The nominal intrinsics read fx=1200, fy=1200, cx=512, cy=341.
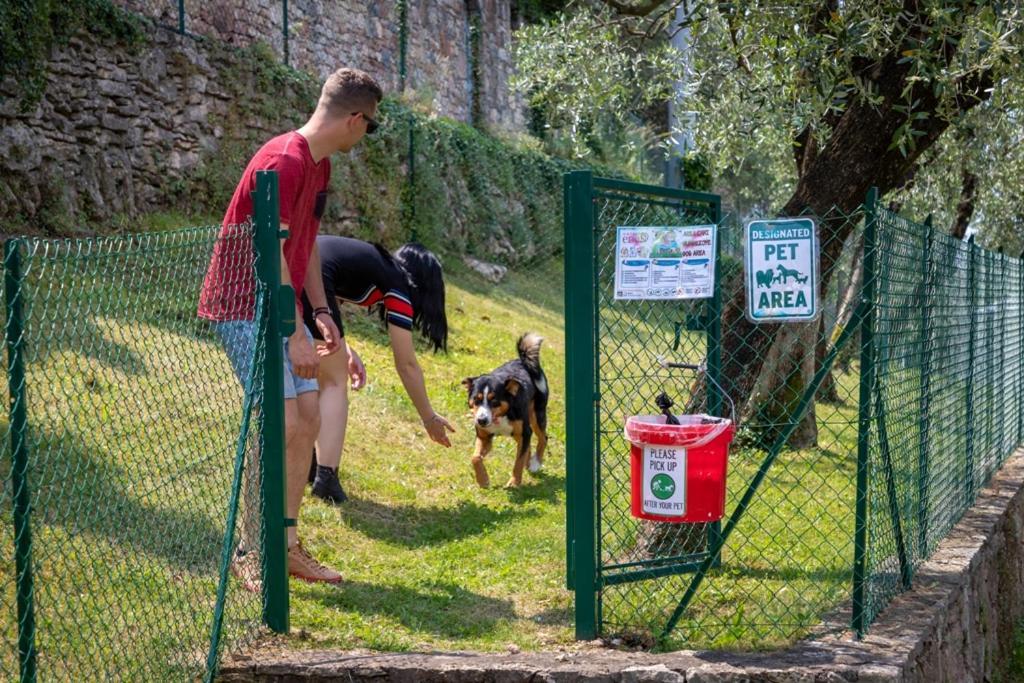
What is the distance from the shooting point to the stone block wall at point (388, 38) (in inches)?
547

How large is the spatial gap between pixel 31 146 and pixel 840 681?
27.8 feet

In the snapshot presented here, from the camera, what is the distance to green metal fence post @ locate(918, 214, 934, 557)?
545 centimetres

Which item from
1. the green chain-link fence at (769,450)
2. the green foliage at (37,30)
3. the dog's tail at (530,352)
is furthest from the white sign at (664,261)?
the green foliage at (37,30)

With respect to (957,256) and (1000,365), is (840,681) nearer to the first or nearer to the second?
(957,256)

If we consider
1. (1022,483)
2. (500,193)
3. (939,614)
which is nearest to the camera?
(939,614)

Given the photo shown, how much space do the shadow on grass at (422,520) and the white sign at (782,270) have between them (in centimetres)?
263

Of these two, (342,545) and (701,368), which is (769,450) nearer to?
(701,368)

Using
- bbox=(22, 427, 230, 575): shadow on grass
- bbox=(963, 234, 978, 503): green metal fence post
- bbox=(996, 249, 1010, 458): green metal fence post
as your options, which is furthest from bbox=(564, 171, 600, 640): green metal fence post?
bbox=(996, 249, 1010, 458): green metal fence post

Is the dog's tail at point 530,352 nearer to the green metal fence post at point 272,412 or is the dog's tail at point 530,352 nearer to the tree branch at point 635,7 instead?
the tree branch at point 635,7

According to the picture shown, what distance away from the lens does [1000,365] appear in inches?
347

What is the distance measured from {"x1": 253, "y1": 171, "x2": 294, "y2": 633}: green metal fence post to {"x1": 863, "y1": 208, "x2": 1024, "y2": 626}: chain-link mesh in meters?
2.30

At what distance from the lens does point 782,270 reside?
179 inches

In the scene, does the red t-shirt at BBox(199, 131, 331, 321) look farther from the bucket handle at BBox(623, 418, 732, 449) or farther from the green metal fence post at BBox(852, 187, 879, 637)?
the green metal fence post at BBox(852, 187, 879, 637)

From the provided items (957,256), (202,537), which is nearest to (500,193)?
(957,256)
